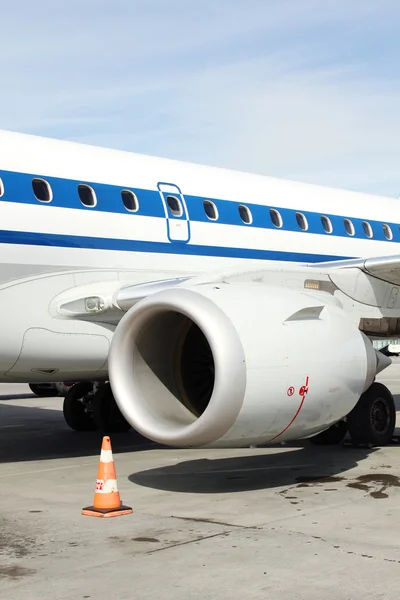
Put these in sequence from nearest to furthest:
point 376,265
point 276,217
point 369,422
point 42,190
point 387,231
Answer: point 42,190
point 376,265
point 369,422
point 276,217
point 387,231

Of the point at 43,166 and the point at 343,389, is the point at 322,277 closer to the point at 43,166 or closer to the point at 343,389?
the point at 343,389

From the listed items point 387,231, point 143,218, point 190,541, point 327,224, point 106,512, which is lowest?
point 190,541

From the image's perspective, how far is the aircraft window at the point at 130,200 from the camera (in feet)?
34.9

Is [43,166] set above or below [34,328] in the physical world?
above

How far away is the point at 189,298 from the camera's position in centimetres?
802

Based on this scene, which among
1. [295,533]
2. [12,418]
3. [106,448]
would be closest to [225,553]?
[295,533]

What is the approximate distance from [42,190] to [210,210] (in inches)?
100

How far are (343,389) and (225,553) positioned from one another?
2911 millimetres

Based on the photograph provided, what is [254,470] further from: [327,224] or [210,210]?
[327,224]

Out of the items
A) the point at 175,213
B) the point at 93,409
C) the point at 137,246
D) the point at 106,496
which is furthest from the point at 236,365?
the point at 93,409

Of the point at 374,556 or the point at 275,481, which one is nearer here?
the point at 374,556

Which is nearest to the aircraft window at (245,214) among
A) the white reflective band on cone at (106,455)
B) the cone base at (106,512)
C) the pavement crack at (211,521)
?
the white reflective band on cone at (106,455)

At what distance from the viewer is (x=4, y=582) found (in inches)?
212

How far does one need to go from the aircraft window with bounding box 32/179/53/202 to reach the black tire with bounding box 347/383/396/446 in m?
4.51
